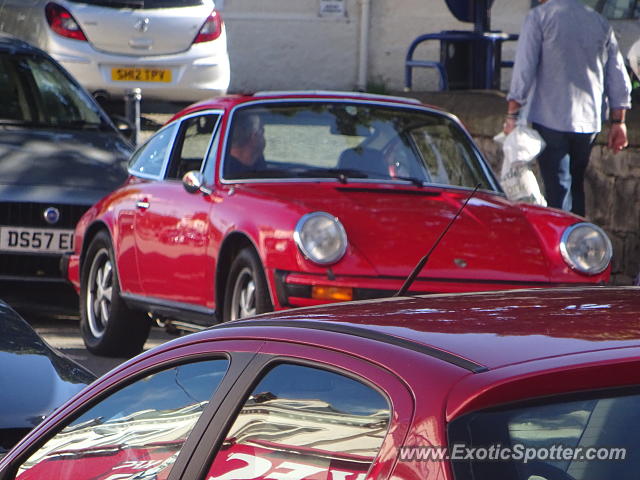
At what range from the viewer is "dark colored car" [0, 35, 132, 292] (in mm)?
9172

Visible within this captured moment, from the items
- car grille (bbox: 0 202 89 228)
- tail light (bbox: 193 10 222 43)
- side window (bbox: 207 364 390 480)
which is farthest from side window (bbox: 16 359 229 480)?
tail light (bbox: 193 10 222 43)

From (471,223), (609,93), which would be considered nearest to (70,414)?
(471,223)

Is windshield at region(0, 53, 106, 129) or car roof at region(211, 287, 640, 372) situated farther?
windshield at region(0, 53, 106, 129)

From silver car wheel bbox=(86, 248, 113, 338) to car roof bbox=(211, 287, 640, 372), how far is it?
590 cm

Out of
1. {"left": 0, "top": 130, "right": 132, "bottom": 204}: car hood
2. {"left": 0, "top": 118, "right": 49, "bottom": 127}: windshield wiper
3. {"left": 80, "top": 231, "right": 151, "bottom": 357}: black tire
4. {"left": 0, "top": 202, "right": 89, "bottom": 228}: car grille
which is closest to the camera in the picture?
{"left": 80, "top": 231, "right": 151, "bottom": 357}: black tire

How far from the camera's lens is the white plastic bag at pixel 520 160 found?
951 centimetres

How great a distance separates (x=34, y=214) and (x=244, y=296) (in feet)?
7.65

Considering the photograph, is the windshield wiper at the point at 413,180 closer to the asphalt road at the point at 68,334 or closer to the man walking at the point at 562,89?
the asphalt road at the point at 68,334

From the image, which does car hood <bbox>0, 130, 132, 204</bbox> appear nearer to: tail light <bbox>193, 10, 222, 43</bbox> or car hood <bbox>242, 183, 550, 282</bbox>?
car hood <bbox>242, 183, 550, 282</bbox>

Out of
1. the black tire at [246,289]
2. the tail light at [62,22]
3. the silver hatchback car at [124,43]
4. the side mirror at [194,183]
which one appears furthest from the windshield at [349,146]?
the tail light at [62,22]

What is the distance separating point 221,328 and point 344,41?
1746 centimetres

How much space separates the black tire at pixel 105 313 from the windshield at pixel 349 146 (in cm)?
129

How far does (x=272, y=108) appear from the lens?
8141mm

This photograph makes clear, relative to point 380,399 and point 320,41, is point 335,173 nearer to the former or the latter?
point 380,399
